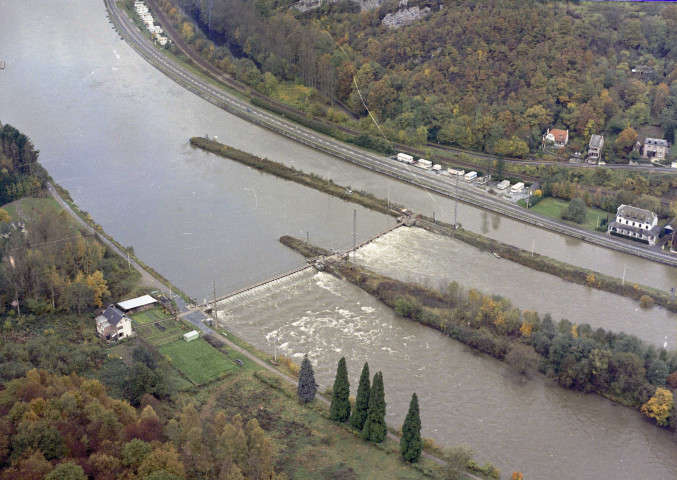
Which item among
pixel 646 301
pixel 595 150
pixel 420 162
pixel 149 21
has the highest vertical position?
pixel 149 21

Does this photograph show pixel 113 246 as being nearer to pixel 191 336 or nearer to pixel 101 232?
pixel 101 232

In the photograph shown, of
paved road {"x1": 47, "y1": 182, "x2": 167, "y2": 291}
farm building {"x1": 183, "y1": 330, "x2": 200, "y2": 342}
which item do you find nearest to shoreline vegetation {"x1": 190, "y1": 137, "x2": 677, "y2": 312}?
paved road {"x1": 47, "y1": 182, "x2": 167, "y2": 291}

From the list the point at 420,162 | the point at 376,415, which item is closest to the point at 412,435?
the point at 376,415

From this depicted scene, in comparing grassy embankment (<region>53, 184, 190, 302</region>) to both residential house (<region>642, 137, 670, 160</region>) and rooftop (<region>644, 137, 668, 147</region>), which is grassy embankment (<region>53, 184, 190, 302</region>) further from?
rooftop (<region>644, 137, 668, 147</region>)

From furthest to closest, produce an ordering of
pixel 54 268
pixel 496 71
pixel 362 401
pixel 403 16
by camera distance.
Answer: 1. pixel 403 16
2. pixel 496 71
3. pixel 54 268
4. pixel 362 401

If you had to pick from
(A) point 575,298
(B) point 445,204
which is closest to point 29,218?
(B) point 445,204
